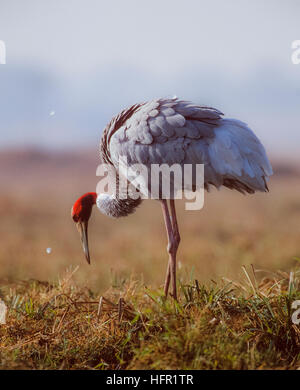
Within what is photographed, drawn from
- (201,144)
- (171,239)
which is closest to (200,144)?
(201,144)

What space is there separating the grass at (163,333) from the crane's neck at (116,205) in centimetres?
113

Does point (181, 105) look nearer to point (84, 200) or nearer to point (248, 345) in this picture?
point (84, 200)

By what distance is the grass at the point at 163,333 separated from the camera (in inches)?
127

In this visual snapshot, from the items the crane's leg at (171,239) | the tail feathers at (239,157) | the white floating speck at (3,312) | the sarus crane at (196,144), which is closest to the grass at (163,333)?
the white floating speck at (3,312)

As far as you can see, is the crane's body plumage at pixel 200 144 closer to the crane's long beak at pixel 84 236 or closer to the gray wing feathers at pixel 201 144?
the gray wing feathers at pixel 201 144

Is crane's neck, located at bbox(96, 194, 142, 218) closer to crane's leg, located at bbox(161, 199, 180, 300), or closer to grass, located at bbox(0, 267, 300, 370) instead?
crane's leg, located at bbox(161, 199, 180, 300)

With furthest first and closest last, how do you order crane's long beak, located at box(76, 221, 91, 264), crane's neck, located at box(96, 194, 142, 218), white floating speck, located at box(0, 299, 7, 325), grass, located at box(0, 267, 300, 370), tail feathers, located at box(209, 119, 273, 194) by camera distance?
crane's long beak, located at box(76, 221, 91, 264) → crane's neck, located at box(96, 194, 142, 218) → white floating speck, located at box(0, 299, 7, 325) → tail feathers, located at box(209, 119, 273, 194) → grass, located at box(0, 267, 300, 370)

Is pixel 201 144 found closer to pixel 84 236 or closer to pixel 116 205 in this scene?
pixel 116 205

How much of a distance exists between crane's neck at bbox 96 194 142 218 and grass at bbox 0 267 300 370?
3.71 feet

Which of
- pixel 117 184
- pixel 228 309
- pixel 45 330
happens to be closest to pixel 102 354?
pixel 45 330

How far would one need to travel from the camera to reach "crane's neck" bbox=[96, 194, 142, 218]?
16.5ft

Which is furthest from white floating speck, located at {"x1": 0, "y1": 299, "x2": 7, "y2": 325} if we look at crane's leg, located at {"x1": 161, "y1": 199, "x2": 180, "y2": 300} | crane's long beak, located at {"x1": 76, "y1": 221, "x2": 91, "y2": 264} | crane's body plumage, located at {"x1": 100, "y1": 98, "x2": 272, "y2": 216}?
crane's body plumage, located at {"x1": 100, "y1": 98, "x2": 272, "y2": 216}

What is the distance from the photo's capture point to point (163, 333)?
347cm
